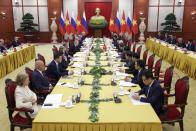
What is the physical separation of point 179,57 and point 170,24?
8.26 m

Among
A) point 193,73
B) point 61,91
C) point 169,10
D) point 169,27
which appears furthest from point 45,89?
point 169,10

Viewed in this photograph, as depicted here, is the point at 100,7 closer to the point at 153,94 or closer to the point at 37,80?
the point at 37,80

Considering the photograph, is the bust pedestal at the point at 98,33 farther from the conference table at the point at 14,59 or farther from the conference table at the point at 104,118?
the conference table at the point at 104,118

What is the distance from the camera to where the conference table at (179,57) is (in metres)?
8.08

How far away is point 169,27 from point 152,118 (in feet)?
48.9

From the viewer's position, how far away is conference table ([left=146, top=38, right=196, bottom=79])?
8078 mm

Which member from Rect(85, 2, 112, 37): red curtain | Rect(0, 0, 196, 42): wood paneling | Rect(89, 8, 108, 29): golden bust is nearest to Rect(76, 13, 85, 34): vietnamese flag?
Rect(89, 8, 108, 29): golden bust

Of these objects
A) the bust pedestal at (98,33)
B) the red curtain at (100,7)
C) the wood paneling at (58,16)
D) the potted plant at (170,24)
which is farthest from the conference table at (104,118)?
the red curtain at (100,7)

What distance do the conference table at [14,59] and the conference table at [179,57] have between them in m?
6.43

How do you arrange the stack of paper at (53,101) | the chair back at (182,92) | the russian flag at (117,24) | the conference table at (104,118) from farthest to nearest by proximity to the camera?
the russian flag at (117,24) → the chair back at (182,92) → the stack of paper at (53,101) → the conference table at (104,118)

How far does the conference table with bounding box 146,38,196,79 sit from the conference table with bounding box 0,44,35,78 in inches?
253

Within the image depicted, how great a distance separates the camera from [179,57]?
30.6ft

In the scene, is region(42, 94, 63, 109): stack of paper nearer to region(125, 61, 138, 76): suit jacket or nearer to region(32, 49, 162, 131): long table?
region(32, 49, 162, 131): long table

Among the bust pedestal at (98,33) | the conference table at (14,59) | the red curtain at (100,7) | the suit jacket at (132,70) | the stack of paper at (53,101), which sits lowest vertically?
the conference table at (14,59)
